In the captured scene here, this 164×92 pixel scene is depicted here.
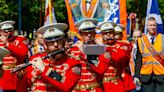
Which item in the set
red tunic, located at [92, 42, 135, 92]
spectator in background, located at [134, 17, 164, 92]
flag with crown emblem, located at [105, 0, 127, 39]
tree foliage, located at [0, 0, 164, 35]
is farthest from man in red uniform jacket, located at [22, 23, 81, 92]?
tree foliage, located at [0, 0, 164, 35]

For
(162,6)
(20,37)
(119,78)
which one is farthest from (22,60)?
(162,6)

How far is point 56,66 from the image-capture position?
723 centimetres

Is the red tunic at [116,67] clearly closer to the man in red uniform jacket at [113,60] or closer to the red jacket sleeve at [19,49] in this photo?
the man in red uniform jacket at [113,60]

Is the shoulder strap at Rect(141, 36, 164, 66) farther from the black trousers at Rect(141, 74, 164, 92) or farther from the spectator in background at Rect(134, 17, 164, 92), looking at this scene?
the black trousers at Rect(141, 74, 164, 92)

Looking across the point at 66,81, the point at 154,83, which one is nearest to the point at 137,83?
the point at 154,83

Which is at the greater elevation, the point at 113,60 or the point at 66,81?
the point at 66,81

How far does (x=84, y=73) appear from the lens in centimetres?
870

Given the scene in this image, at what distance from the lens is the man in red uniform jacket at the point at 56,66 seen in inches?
277

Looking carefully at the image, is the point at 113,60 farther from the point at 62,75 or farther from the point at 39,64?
the point at 39,64

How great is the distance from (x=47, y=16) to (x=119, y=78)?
18.9ft

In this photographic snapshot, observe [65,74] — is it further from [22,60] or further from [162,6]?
[162,6]

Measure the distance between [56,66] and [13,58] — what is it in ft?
11.9

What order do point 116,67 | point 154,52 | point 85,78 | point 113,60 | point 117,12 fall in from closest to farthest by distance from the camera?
1. point 85,78
2. point 113,60
3. point 116,67
4. point 154,52
5. point 117,12

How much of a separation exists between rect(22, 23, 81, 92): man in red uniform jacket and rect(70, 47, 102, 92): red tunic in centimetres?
110
